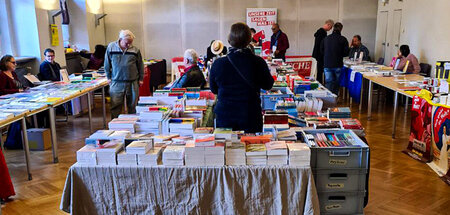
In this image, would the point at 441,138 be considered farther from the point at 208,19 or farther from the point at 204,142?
the point at 208,19

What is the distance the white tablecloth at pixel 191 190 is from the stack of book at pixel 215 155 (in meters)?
0.04

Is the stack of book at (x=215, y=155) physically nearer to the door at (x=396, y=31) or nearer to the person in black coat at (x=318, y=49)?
the person in black coat at (x=318, y=49)

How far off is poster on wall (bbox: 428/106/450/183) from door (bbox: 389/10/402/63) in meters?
6.16

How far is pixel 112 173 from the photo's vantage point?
2.77m

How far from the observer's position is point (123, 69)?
18.8 feet

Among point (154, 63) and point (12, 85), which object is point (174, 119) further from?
point (154, 63)

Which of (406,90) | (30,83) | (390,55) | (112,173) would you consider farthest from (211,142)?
(390,55)

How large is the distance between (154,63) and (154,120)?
6.75m

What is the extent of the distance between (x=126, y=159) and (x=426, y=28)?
7.91 metres

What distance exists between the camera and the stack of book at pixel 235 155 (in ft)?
8.97

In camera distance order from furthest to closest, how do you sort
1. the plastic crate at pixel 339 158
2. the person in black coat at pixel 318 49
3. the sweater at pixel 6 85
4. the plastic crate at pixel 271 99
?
the person in black coat at pixel 318 49 < the sweater at pixel 6 85 < the plastic crate at pixel 271 99 < the plastic crate at pixel 339 158

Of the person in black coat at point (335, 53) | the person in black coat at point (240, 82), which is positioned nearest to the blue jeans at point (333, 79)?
the person in black coat at point (335, 53)

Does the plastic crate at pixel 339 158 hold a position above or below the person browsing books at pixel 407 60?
below

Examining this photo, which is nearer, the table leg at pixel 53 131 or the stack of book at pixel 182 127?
the stack of book at pixel 182 127
